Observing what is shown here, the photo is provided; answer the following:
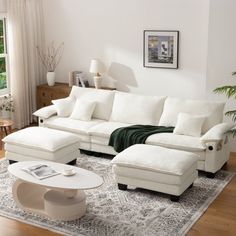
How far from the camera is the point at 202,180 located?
5.58m

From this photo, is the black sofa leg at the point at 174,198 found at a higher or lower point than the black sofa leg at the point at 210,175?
lower

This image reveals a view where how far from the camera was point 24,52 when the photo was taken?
26.0 feet

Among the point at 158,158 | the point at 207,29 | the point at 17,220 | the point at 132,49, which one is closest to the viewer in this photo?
the point at 17,220

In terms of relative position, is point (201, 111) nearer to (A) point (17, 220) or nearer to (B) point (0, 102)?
(A) point (17, 220)

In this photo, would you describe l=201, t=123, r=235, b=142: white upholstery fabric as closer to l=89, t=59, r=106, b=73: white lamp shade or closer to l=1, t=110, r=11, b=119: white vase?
l=89, t=59, r=106, b=73: white lamp shade

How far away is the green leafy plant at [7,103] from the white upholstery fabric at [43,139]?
6.00 ft

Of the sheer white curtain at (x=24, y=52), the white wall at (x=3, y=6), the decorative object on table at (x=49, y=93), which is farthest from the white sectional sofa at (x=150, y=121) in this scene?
the white wall at (x=3, y=6)

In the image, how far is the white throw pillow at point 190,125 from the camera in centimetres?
589

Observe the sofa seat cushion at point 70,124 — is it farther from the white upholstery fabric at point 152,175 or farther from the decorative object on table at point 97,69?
the white upholstery fabric at point 152,175

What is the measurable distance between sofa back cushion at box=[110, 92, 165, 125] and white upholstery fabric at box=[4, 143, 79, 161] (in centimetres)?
95

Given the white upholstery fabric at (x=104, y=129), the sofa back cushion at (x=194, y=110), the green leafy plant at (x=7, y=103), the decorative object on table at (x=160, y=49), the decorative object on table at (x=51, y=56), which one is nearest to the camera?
the sofa back cushion at (x=194, y=110)

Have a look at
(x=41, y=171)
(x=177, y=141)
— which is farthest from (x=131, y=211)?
(x=177, y=141)

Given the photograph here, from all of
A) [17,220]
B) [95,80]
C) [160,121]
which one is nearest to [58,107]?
[95,80]

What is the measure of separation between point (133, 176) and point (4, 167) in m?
1.91
